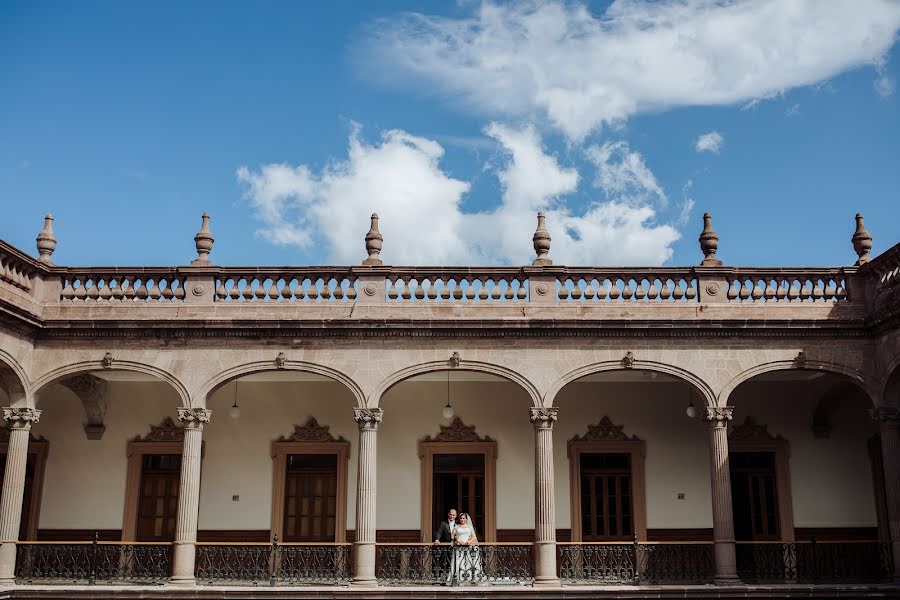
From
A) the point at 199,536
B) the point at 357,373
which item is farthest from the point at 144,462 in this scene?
the point at 357,373

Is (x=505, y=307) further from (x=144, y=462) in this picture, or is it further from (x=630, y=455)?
(x=144, y=462)

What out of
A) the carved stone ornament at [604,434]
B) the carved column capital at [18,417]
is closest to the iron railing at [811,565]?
the carved stone ornament at [604,434]

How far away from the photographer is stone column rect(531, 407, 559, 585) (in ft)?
45.0

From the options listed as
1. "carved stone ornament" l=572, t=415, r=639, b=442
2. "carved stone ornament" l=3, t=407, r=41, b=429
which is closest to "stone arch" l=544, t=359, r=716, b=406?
"carved stone ornament" l=572, t=415, r=639, b=442

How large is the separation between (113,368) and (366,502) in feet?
15.2

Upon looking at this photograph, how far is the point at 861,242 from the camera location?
15.3m

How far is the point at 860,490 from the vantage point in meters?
17.0

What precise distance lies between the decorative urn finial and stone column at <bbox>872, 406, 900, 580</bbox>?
3409 millimetres

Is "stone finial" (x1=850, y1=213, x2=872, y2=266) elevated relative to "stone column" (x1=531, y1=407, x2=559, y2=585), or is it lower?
elevated

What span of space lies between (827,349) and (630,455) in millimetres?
4279

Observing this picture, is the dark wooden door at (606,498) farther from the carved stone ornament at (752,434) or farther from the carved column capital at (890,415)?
the carved column capital at (890,415)

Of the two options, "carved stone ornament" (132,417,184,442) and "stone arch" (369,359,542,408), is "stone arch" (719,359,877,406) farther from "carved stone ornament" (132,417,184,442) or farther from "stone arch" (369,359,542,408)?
"carved stone ornament" (132,417,184,442)

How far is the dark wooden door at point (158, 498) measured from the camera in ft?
55.2

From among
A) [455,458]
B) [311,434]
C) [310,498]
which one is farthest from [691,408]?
[310,498]
